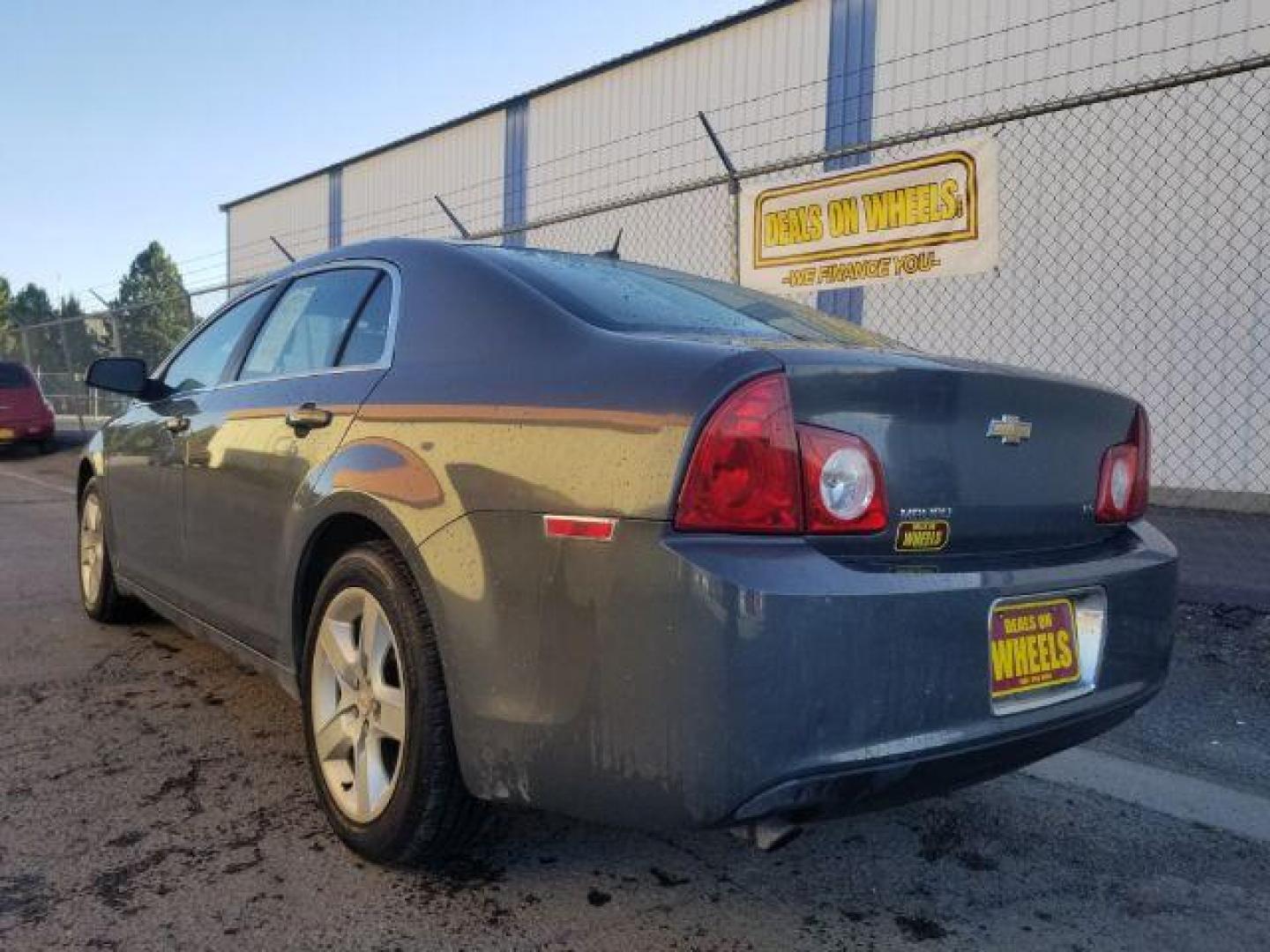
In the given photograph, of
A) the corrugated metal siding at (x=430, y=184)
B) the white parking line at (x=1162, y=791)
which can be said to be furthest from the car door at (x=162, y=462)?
the corrugated metal siding at (x=430, y=184)

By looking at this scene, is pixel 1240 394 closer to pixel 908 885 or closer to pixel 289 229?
pixel 908 885

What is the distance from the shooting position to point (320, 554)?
8.93 ft

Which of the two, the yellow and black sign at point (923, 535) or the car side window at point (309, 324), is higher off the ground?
the car side window at point (309, 324)

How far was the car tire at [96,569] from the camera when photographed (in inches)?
180

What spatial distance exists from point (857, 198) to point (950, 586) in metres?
4.35

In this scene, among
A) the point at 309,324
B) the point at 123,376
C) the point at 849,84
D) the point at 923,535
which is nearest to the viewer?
the point at 923,535

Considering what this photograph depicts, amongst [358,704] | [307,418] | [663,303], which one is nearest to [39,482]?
[307,418]

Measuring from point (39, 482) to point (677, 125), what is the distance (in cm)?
913

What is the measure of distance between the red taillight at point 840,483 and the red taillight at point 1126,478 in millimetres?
812

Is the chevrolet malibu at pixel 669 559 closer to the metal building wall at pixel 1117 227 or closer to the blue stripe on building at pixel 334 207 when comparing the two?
the metal building wall at pixel 1117 227

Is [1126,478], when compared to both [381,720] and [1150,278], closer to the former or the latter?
[381,720]

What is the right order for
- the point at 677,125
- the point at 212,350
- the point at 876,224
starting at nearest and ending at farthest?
the point at 212,350 → the point at 876,224 → the point at 677,125

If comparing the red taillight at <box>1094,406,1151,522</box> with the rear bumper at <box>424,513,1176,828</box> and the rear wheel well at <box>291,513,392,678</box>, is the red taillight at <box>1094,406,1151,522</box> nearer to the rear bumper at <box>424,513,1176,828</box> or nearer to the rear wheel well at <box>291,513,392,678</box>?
the rear bumper at <box>424,513,1176,828</box>

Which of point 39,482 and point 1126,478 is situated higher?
point 1126,478
